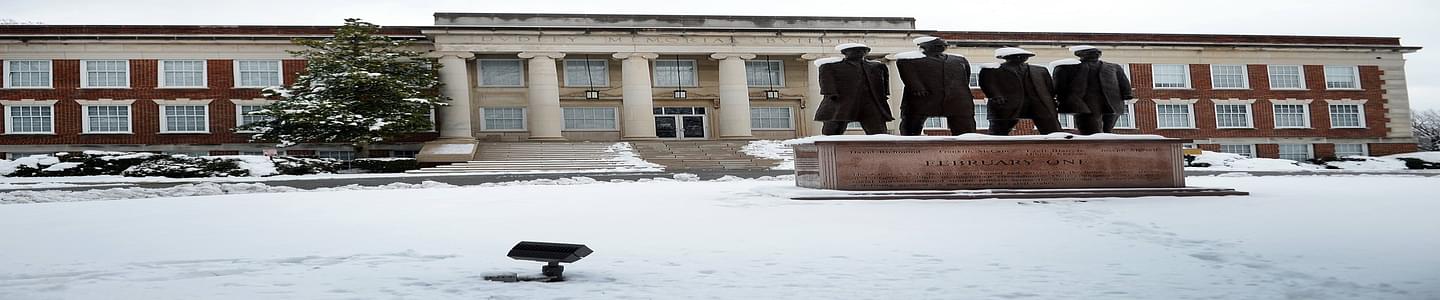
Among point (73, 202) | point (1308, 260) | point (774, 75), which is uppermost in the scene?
point (774, 75)

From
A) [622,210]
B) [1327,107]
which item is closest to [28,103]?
[622,210]

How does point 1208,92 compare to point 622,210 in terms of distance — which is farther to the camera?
point 1208,92

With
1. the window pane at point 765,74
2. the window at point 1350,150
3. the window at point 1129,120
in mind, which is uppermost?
the window pane at point 765,74

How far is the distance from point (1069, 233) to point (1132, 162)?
25.0 feet

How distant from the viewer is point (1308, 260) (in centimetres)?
679

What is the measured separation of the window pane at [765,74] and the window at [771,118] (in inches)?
44.4

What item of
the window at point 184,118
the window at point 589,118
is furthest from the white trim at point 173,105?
the window at point 589,118

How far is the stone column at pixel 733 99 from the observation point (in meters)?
42.7

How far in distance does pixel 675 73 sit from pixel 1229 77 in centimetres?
2769

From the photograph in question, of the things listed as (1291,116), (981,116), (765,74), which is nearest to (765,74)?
(765,74)

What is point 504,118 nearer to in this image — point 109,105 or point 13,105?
point 109,105

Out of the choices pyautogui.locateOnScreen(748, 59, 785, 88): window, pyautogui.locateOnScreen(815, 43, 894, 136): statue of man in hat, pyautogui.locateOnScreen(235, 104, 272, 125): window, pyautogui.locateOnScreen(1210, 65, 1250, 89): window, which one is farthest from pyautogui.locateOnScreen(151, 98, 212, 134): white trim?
pyautogui.locateOnScreen(1210, 65, 1250, 89): window

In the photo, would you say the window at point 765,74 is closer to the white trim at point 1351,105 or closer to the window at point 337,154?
the window at point 337,154

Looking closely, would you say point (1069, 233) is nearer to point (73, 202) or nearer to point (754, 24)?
point (73, 202)
